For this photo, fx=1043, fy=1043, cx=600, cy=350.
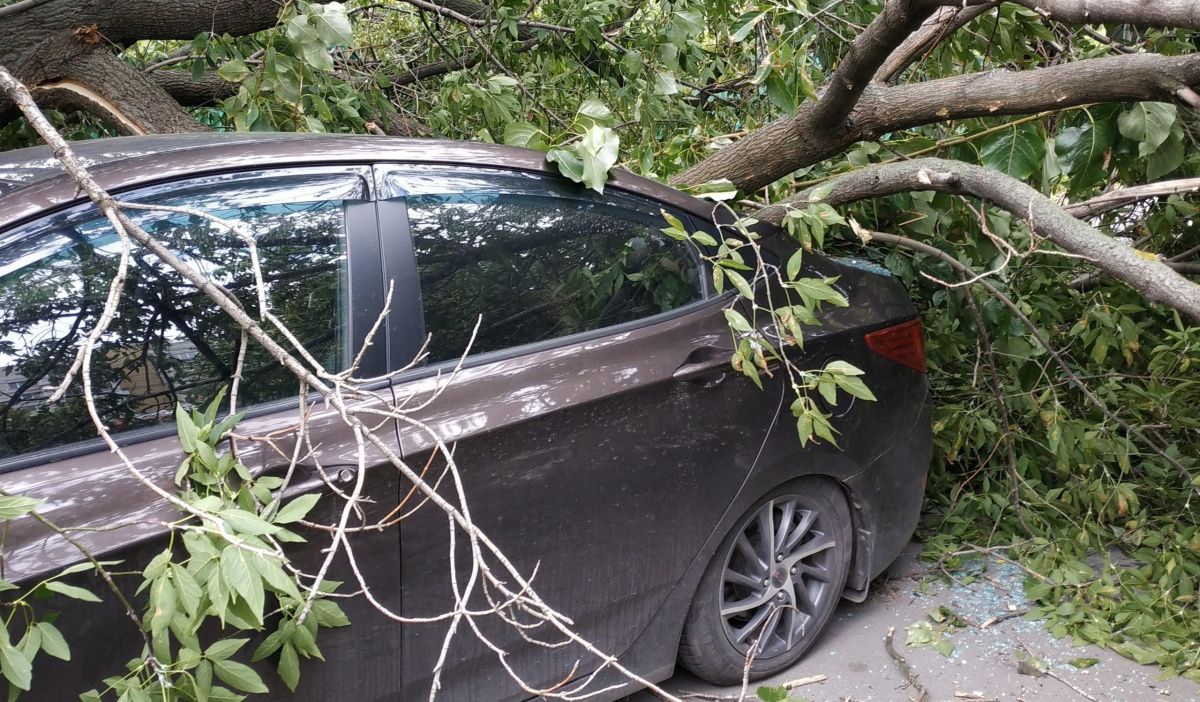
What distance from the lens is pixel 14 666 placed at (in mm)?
1570

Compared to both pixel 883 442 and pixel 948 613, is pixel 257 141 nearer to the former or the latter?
pixel 883 442

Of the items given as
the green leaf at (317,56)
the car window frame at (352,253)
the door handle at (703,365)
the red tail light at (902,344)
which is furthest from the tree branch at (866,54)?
the green leaf at (317,56)

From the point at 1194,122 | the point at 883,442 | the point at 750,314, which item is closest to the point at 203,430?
the point at 750,314

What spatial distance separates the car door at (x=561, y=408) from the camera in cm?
237

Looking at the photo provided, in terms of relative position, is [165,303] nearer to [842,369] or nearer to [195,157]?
[195,157]

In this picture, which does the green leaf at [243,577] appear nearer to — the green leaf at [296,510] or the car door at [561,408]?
the green leaf at [296,510]

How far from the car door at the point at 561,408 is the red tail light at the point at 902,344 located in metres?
0.49

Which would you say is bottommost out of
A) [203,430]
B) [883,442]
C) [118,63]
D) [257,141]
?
[883,442]

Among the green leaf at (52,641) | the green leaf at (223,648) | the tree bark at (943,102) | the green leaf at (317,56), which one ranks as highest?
the green leaf at (317,56)

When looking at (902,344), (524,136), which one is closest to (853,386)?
(902,344)

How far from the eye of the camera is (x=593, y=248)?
9.05ft

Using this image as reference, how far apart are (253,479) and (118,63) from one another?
2864mm

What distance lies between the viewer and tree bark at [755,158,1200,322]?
255cm

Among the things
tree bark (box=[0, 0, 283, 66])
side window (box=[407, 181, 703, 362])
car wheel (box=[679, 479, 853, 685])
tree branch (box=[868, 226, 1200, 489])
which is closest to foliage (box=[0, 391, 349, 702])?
side window (box=[407, 181, 703, 362])
